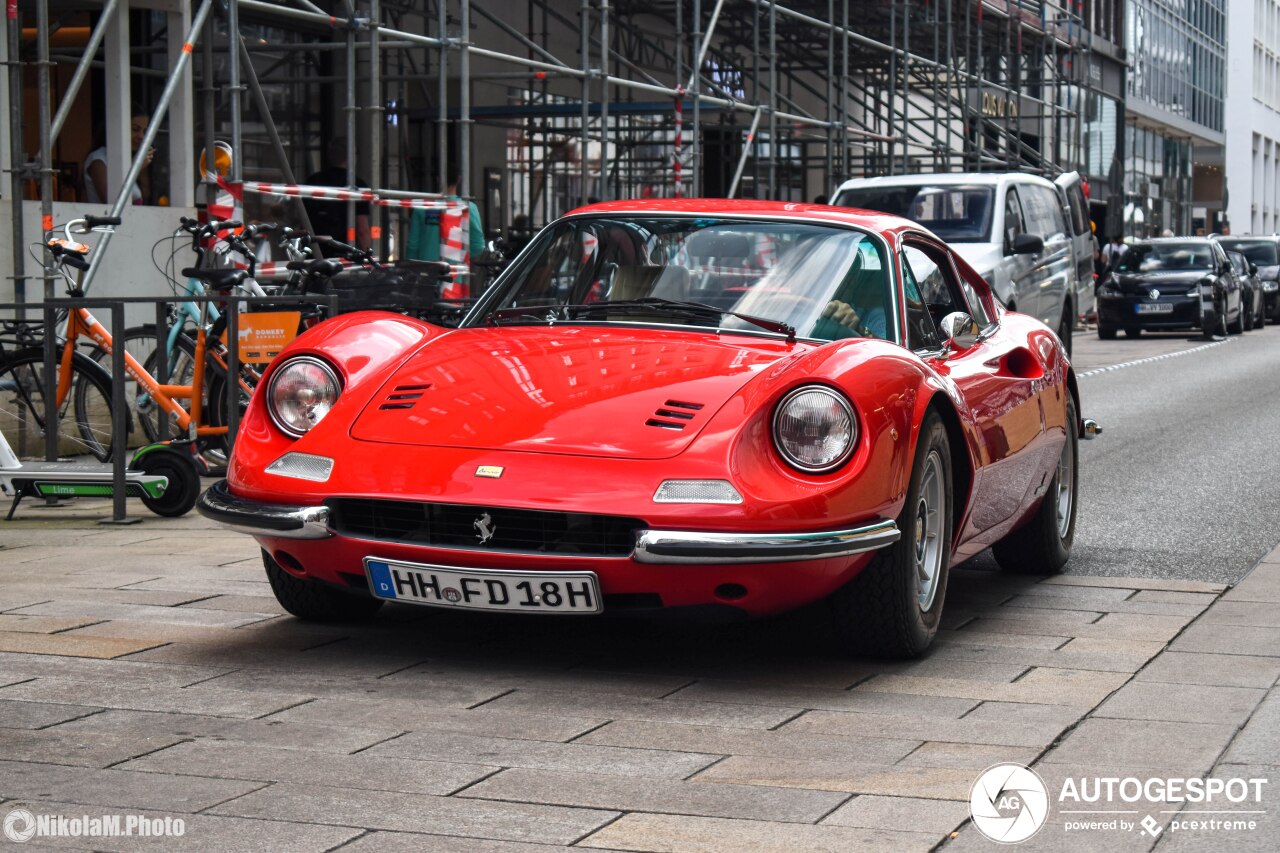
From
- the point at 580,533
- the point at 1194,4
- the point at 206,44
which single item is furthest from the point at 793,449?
the point at 1194,4

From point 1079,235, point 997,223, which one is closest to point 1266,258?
point 1079,235

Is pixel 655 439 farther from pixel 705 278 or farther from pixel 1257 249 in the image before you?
pixel 1257 249

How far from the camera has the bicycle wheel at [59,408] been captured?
28.9 ft

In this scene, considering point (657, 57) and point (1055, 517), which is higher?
point (657, 57)

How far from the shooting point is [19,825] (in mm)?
3543

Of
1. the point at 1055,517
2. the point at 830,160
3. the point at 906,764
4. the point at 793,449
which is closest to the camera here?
the point at 906,764

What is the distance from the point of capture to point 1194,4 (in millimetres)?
69312

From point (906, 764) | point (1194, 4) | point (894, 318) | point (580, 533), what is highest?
point (1194, 4)

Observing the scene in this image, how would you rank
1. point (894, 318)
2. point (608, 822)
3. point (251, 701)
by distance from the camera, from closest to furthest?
1. point (608, 822)
2. point (251, 701)
3. point (894, 318)

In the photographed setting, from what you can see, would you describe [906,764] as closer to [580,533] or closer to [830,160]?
[580,533]

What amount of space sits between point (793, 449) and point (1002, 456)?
4.38 feet

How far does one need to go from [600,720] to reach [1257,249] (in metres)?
35.7

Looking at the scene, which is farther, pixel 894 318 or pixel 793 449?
pixel 894 318

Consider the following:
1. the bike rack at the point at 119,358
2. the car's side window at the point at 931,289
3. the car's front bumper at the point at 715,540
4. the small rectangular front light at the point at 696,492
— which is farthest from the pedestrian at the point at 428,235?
the small rectangular front light at the point at 696,492
